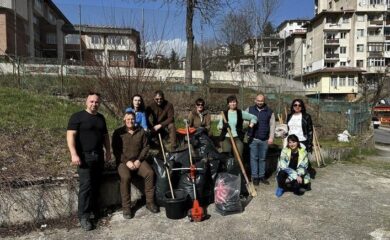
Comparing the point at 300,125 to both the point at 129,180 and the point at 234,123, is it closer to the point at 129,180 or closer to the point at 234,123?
the point at 234,123

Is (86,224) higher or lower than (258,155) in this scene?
lower

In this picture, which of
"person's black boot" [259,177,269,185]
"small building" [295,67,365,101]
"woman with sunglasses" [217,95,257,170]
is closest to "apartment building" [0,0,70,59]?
"woman with sunglasses" [217,95,257,170]

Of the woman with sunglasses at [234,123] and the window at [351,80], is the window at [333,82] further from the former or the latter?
Result: the woman with sunglasses at [234,123]

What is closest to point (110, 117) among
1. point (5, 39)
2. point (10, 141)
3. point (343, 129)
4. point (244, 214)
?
point (10, 141)

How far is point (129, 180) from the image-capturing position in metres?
5.38

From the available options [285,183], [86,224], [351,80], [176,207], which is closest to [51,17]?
[351,80]

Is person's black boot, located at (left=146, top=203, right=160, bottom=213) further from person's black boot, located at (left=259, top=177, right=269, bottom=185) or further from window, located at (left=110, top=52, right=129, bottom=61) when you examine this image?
window, located at (left=110, top=52, right=129, bottom=61)

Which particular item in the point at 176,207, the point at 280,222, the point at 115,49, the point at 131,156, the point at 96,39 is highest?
the point at 96,39

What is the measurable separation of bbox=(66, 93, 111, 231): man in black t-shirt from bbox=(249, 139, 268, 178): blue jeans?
119 inches

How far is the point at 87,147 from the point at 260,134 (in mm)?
3282

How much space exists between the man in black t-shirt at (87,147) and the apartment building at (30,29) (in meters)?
24.6

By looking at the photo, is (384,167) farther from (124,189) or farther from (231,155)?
→ (124,189)

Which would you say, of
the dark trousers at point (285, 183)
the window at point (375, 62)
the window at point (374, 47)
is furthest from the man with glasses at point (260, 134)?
the window at point (374, 47)

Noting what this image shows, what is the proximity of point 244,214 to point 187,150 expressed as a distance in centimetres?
133
